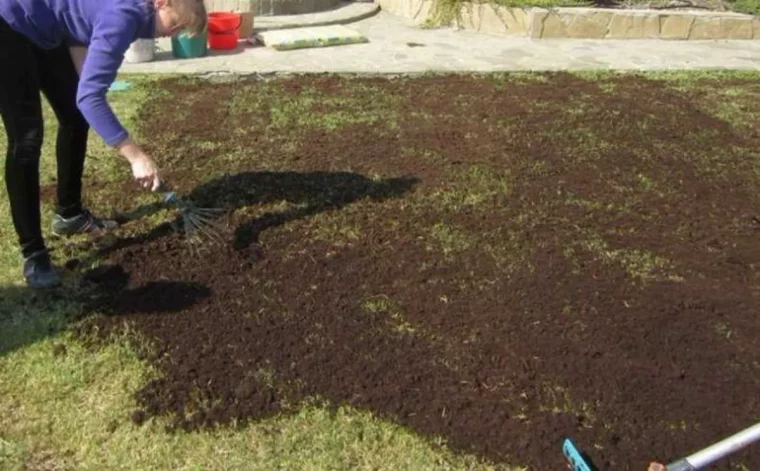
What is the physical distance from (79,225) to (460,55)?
15.5 ft

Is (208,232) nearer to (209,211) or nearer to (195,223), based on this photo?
(195,223)

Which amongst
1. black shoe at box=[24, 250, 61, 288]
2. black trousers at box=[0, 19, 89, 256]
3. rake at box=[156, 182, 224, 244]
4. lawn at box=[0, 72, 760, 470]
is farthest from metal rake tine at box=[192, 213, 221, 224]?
black shoe at box=[24, 250, 61, 288]

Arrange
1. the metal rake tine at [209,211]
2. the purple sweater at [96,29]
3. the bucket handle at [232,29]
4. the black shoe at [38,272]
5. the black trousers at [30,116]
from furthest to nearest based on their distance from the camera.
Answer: the bucket handle at [232,29] < the metal rake tine at [209,211] < the black shoe at [38,272] < the black trousers at [30,116] < the purple sweater at [96,29]

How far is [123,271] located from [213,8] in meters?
5.48

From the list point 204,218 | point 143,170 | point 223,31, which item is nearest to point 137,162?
point 143,170

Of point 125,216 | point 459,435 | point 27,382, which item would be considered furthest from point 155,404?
point 125,216

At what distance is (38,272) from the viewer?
3199mm

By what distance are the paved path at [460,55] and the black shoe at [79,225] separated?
2.99 metres

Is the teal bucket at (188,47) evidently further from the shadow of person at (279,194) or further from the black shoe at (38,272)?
the black shoe at (38,272)

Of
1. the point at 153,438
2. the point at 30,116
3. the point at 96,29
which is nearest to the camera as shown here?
the point at 153,438

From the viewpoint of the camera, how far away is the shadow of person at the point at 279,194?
3.75 metres

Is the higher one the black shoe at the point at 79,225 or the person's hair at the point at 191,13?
the person's hair at the point at 191,13

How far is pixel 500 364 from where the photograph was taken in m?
2.86

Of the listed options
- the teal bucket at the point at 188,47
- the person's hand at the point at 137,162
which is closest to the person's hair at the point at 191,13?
the person's hand at the point at 137,162
